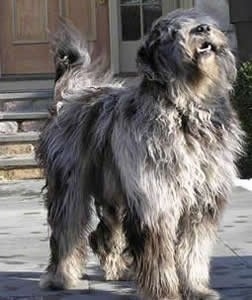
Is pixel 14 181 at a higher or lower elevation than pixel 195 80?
lower

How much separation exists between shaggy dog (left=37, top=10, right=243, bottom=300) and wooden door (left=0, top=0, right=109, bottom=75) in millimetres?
7674

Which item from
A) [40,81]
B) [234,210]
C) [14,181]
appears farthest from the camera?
[40,81]

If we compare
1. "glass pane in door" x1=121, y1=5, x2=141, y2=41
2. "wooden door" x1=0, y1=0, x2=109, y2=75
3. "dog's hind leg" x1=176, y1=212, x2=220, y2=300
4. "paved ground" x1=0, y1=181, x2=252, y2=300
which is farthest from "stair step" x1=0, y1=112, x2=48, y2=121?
"dog's hind leg" x1=176, y1=212, x2=220, y2=300

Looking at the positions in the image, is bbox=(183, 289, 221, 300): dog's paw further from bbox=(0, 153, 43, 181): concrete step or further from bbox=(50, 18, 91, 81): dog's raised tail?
bbox=(0, 153, 43, 181): concrete step

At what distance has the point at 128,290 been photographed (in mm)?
5758

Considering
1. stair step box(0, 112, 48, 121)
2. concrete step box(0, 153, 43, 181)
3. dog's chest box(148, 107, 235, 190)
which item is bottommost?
concrete step box(0, 153, 43, 181)

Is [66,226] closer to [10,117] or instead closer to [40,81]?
[10,117]

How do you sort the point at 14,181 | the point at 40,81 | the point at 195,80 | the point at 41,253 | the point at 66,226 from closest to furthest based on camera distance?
the point at 195,80 → the point at 66,226 → the point at 41,253 → the point at 14,181 → the point at 40,81

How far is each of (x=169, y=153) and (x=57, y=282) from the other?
4.42 feet

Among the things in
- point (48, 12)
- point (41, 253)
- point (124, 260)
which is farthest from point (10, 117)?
point (124, 260)

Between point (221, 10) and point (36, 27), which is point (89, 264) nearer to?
point (221, 10)

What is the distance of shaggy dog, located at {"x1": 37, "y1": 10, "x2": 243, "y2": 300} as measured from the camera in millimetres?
4871

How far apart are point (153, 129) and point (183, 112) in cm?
19

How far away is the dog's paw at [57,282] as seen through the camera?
5.80 meters
